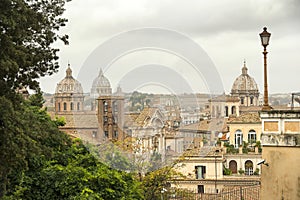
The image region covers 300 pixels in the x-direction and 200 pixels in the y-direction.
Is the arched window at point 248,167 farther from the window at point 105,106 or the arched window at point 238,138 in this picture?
the window at point 105,106

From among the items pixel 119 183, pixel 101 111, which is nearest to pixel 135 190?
pixel 119 183

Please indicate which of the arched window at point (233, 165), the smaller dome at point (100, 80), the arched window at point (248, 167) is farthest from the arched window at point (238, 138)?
the smaller dome at point (100, 80)

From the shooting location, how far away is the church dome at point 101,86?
752 inches

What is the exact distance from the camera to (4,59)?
10008 millimetres

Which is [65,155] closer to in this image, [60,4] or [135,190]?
[135,190]

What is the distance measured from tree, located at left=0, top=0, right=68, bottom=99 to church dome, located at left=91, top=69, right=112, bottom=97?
19.8ft

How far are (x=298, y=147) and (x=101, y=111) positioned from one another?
20.3m

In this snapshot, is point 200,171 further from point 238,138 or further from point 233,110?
point 233,110

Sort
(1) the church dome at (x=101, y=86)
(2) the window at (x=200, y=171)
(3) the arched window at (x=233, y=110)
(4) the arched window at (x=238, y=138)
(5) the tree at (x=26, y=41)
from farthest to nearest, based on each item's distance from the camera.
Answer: (3) the arched window at (x=233, y=110), (4) the arched window at (x=238, y=138), (2) the window at (x=200, y=171), (1) the church dome at (x=101, y=86), (5) the tree at (x=26, y=41)

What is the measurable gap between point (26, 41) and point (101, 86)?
34.0 feet

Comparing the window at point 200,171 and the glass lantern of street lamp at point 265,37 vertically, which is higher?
the glass lantern of street lamp at point 265,37

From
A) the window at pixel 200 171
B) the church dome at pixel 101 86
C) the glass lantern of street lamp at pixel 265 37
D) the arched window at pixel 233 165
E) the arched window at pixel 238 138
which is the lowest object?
the arched window at pixel 233 165

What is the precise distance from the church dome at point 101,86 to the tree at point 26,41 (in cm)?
602

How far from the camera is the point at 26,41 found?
11422 millimetres
